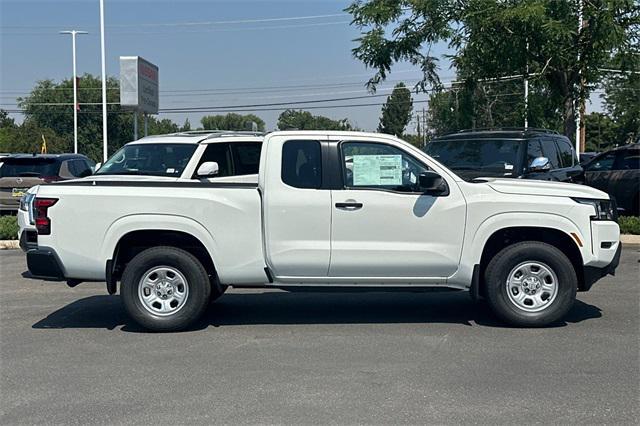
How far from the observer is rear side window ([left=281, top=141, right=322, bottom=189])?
6.75 m

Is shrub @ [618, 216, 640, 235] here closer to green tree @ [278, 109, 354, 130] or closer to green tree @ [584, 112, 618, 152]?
green tree @ [278, 109, 354, 130]

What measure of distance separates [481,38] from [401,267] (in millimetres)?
8975

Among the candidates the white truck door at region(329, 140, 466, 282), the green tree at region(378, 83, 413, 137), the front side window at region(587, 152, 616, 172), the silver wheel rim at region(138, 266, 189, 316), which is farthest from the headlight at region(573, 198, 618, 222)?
the green tree at region(378, 83, 413, 137)

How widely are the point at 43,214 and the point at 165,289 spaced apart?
1386mm

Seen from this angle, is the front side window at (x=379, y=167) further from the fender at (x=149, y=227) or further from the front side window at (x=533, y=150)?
the front side window at (x=533, y=150)

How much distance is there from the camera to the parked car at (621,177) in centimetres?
1447

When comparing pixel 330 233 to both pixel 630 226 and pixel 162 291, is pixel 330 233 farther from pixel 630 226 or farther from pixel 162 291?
pixel 630 226

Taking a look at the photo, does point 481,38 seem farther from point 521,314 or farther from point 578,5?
point 521,314

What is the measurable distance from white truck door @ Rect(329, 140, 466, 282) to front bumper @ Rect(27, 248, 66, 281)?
8.68 feet

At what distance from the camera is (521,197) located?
6676mm

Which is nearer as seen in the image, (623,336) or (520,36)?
(623,336)

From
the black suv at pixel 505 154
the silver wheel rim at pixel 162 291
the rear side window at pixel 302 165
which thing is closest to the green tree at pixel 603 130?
the black suv at pixel 505 154

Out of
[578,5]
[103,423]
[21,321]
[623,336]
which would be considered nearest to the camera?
[103,423]

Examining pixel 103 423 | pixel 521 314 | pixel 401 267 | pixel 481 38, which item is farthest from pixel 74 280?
pixel 481 38
